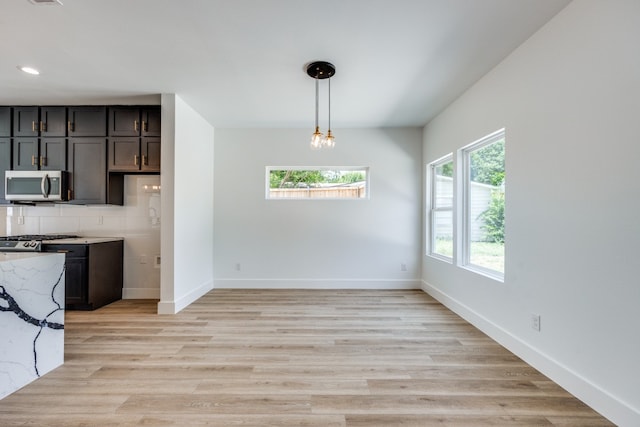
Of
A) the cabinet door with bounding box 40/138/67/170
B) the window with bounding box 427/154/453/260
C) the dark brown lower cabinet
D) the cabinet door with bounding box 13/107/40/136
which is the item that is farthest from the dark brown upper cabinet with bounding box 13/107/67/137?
the window with bounding box 427/154/453/260

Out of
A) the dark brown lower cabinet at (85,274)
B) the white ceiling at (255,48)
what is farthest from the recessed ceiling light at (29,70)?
the dark brown lower cabinet at (85,274)

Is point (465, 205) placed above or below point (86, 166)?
below

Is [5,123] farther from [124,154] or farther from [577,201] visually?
[577,201]

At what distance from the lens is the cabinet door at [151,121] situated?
3.72 m

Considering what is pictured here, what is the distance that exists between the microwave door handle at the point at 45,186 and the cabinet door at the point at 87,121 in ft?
2.02

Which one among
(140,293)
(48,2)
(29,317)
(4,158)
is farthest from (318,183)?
(4,158)

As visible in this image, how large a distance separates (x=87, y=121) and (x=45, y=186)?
93cm

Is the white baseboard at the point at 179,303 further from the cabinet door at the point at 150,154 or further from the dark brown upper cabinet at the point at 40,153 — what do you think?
the dark brown upper cabinet at the point at 40,153

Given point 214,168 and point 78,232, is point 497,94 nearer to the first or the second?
point 214,168

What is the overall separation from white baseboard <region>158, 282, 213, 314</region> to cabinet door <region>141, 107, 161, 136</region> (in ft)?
6.73

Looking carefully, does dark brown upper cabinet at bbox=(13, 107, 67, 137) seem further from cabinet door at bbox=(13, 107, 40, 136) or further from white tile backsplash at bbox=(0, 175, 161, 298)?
white tile backsplash at bbox=(0, 175, 161, 298)

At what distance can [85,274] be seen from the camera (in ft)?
11.7

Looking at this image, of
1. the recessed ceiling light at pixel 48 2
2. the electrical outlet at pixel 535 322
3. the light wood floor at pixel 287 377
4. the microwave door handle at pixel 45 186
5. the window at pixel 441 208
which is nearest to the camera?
the light wood floor at pixel 287 377

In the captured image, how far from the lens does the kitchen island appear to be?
A: 6.34 feet
